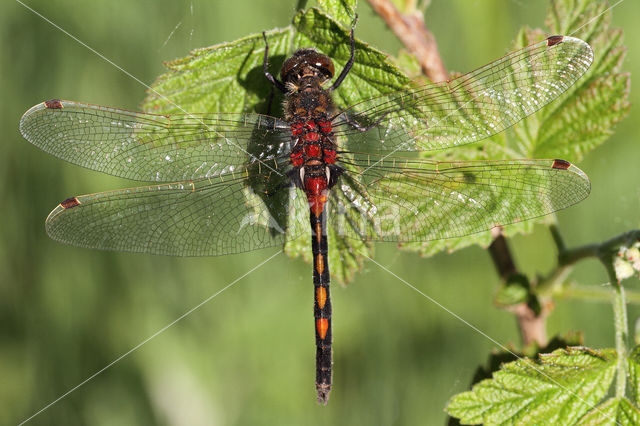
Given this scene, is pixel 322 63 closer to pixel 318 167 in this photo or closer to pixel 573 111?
pixel 318 167

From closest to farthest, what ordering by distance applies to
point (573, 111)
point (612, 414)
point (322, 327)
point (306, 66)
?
point (612, 414) → point (306, 66) → point (573, 111) → point (322, 327)

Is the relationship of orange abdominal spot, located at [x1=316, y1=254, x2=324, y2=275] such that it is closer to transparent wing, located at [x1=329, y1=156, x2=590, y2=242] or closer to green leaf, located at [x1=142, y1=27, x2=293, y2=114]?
transparent wing, located at [x1=329, y1=156, x2=590, y2=242]

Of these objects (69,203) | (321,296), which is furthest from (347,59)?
(69,203)

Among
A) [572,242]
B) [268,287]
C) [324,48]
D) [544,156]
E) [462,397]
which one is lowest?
[462,397]

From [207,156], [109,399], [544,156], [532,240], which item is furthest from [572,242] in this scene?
[109,399]

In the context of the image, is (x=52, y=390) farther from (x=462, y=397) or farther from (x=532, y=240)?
(x=532, y=240)

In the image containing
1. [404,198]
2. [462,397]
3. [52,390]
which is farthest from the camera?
[52,390]
